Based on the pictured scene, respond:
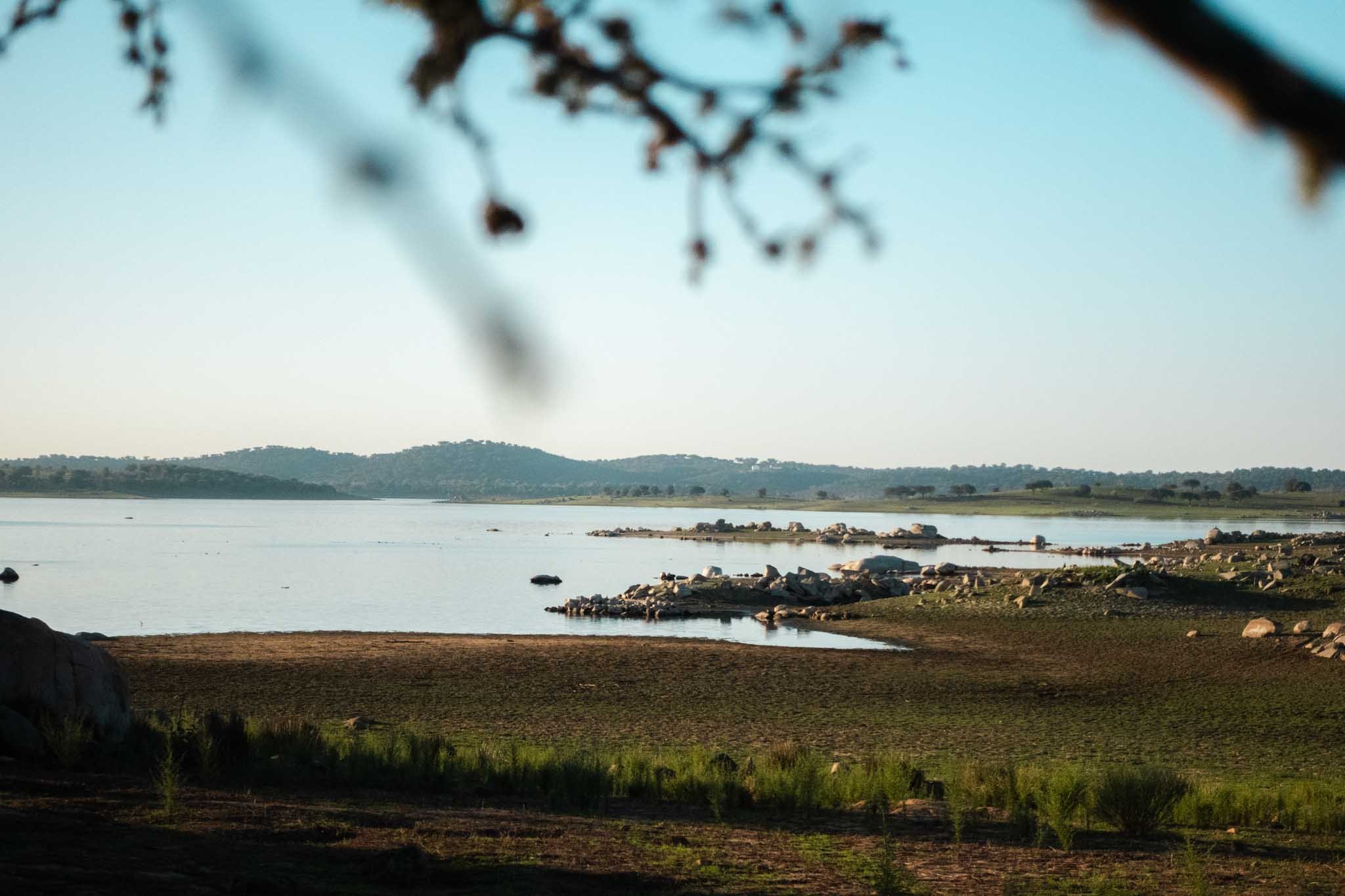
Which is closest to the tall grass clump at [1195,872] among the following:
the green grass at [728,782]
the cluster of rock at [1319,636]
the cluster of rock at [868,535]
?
the green grass at [728,782]

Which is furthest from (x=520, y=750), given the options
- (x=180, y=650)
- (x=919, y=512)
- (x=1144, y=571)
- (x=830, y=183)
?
(x=919, y=512)

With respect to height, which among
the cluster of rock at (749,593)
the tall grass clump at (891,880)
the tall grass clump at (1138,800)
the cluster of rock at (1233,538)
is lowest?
the cluster of rock at (749,593)

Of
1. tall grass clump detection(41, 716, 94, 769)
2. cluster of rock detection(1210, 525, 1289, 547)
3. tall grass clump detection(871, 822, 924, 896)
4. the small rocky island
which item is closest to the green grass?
tall grass clump detection(41, 716, 94, 769)

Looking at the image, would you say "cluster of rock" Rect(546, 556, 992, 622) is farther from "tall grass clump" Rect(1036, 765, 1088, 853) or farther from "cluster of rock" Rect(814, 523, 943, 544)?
"cluster of rock" Rect(814, 523, 943, 544)

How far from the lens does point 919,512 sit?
627 feet

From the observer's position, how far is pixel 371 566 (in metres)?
66.3

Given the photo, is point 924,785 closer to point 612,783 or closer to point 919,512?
point 612,783

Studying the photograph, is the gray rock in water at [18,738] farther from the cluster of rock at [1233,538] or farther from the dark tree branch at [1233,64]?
the cluster of rock at [1233,538]

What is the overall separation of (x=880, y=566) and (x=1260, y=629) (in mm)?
32908

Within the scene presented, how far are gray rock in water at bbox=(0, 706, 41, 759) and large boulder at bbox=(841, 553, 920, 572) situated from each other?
5123 centimetres

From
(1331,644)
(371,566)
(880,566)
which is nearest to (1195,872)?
(1331,644)

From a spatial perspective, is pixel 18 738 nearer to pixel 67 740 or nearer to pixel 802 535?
pixel 67 740

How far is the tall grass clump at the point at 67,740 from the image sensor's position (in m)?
11.7

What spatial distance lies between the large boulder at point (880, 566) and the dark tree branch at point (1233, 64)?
196ft
